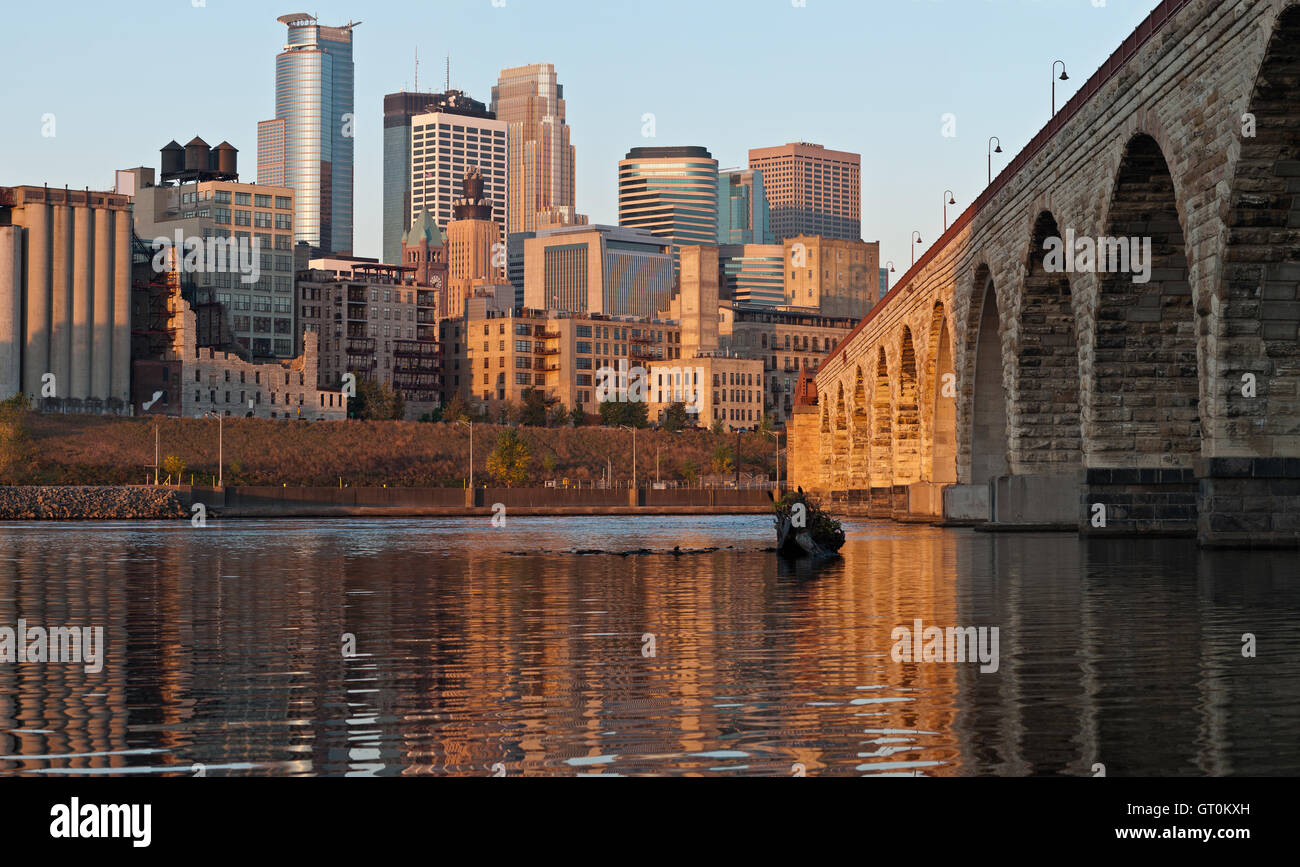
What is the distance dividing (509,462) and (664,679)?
157669 mm

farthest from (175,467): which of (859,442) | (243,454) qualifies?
(859,442)

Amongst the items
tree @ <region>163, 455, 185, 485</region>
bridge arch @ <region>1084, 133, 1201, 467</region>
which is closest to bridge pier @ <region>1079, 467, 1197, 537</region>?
bridge arch @ <region>1084, 133, 1201, 467</region>

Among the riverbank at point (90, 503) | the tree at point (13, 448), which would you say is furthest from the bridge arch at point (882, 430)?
the tree at point (13, 448)

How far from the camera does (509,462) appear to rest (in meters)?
172

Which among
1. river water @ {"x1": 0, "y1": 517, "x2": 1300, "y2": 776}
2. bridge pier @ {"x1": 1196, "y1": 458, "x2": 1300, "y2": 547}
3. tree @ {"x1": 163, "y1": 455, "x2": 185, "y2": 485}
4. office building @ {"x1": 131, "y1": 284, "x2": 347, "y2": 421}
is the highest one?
office building @ {"x1": 131, "y1": 284, "x2": 347, "y2": 421}

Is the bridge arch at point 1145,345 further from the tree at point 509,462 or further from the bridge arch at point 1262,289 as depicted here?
the tree at point 509,462

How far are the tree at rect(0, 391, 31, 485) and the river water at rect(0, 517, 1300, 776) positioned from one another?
4769 inches

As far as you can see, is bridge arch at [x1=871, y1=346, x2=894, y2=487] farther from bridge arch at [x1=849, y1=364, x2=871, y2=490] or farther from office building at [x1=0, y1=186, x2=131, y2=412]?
office building at [x1=0, y1=186, x2=131, y2=412]

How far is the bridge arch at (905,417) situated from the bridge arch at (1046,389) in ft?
120

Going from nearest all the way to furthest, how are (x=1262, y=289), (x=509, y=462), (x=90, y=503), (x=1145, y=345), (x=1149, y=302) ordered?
(x=1262, y=289), (x=1149, y=302), (x=1145, y=345), (x=90, y=503), (x=509, y=462)

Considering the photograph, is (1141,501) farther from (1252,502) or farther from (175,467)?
(175,467)

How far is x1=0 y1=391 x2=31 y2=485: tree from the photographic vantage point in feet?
477

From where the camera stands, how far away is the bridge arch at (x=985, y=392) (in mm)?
73938

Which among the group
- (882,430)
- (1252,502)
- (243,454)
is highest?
(243,454)
